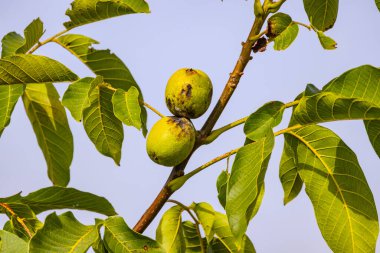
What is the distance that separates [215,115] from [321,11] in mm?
604

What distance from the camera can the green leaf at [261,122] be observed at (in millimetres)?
2109

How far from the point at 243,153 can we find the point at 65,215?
54cm

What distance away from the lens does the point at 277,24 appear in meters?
2.35

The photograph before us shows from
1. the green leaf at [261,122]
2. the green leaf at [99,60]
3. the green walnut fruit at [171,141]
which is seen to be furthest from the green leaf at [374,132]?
the green leaf at [99,60]

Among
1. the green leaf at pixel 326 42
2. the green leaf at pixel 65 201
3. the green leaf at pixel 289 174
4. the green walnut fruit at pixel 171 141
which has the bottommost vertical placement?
the green leaf at pixel 65 201

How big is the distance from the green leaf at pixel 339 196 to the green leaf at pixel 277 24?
317 millimetres

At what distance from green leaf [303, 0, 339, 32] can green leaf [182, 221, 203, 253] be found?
0.82 metres

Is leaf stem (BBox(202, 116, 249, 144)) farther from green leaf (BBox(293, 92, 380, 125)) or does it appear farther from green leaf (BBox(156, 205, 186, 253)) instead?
green leaf (BBox(156, 205, 186, 253))

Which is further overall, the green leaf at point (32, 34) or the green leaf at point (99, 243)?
the green leaf at point (32, 34)

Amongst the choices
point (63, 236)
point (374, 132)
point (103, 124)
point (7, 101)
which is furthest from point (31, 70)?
point (374, 132)

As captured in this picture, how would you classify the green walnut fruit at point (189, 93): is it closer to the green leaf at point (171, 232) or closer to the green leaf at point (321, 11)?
the green leaf at point (171, 232)

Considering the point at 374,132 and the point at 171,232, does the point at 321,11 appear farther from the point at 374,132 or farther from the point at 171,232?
the point at 171,232

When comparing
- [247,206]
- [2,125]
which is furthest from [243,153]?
[2,125]

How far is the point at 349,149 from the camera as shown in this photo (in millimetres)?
2252
